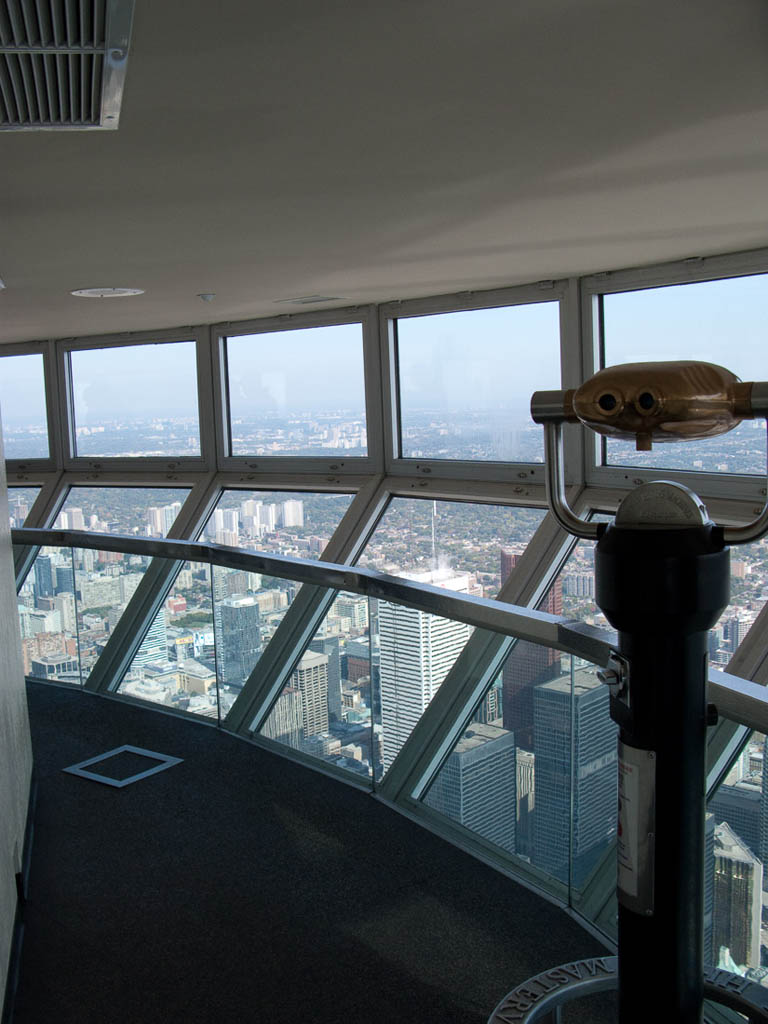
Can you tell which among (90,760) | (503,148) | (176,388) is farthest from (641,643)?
(176,388)

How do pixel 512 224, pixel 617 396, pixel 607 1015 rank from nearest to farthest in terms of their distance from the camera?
1. pixel 617 396
2. pixel 607 1015
3. pixel 512 224

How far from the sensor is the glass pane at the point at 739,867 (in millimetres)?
1795

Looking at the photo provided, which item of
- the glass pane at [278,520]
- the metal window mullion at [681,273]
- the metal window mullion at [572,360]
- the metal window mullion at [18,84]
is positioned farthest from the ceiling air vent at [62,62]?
the glass pane at [278,520]

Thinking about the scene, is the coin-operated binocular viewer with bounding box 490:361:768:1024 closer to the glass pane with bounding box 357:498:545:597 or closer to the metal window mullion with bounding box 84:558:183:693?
the metal window mullion with bounding box 84:558:183:693

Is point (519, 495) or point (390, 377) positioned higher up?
point (390, 377)

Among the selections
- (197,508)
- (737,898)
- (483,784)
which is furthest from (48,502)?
(737,898)

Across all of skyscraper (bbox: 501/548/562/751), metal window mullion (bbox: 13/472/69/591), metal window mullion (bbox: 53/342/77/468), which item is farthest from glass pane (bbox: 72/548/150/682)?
metal window mullion (bbox: 53/342/77/468)

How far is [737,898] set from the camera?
187 centimetres

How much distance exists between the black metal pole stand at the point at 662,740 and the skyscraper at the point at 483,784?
1093mm

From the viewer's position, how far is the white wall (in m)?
2.44

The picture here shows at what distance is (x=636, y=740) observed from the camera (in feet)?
4.91

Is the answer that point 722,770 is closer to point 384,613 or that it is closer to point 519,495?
point 384,613

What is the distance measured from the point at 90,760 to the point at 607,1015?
100 inches

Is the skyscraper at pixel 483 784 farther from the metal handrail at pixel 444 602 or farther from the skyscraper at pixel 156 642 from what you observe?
the skyscraper at pixel 156 642
